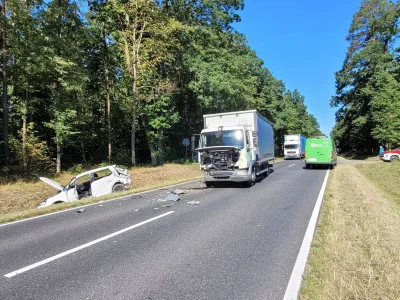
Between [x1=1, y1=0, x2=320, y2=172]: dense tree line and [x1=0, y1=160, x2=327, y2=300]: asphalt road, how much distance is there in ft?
43.7

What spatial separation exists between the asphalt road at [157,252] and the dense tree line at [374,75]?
121 ft

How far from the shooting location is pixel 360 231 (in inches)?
252

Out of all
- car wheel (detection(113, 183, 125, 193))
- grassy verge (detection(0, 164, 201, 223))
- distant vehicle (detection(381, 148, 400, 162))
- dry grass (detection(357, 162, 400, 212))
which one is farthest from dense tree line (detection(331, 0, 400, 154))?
car wheel (detection(113, 183, 125, 193))

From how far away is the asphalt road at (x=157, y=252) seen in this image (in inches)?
161

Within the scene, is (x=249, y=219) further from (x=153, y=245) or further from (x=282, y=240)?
(x=153, y=245)

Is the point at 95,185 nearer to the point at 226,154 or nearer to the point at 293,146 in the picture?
the point at 226,154

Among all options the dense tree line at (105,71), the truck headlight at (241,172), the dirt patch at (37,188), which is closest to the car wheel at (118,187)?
the dirt patch at (37,188)

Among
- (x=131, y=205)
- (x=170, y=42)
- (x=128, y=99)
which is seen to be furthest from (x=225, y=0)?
(x=131, y=205)

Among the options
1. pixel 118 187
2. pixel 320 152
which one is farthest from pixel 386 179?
pixel 118 187

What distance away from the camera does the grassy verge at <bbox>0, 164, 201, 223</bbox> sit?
9.91 meters

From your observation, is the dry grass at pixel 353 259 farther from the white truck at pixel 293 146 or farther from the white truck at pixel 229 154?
the white truck at pixel 293 146

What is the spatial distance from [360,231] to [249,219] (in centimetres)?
254

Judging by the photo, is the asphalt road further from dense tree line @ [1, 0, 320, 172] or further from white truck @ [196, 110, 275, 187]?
dense tree line @ [1, 0, 320, 172]

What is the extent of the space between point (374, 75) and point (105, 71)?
3652 centimetres
